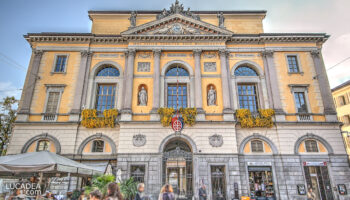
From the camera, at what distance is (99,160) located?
64.3 feet

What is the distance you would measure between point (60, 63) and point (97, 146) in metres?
9.63

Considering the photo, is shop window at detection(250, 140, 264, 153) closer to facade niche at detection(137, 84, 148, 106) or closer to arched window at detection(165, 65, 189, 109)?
arched window at detection(165, 65, 189, 109)

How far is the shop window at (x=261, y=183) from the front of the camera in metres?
19.0

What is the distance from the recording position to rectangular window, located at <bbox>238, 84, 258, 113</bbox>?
2219 cm

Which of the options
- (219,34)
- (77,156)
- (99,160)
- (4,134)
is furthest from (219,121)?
(4,134)

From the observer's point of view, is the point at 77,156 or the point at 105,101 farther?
the point at 105,101

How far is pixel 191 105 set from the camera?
2127 cm

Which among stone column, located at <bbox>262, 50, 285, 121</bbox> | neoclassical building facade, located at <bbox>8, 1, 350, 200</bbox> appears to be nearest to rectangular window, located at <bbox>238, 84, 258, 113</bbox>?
neoclassical building facade, located at <bbox>8, 1, 350, 200</bbox>

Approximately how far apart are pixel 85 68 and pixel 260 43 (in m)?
18.2

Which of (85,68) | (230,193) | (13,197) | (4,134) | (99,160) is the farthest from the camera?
(4,134)

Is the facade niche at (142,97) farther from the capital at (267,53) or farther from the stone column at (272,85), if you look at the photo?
the capital at (267,53)

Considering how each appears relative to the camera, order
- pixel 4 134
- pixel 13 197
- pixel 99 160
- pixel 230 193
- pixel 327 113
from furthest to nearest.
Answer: pixel 4 134, pixel 327 113, pixel 99 160, pixel 230 193, pixel 13 197

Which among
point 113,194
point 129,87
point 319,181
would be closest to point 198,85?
point 129,87

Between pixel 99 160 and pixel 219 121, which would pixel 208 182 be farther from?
pixel 99 160
